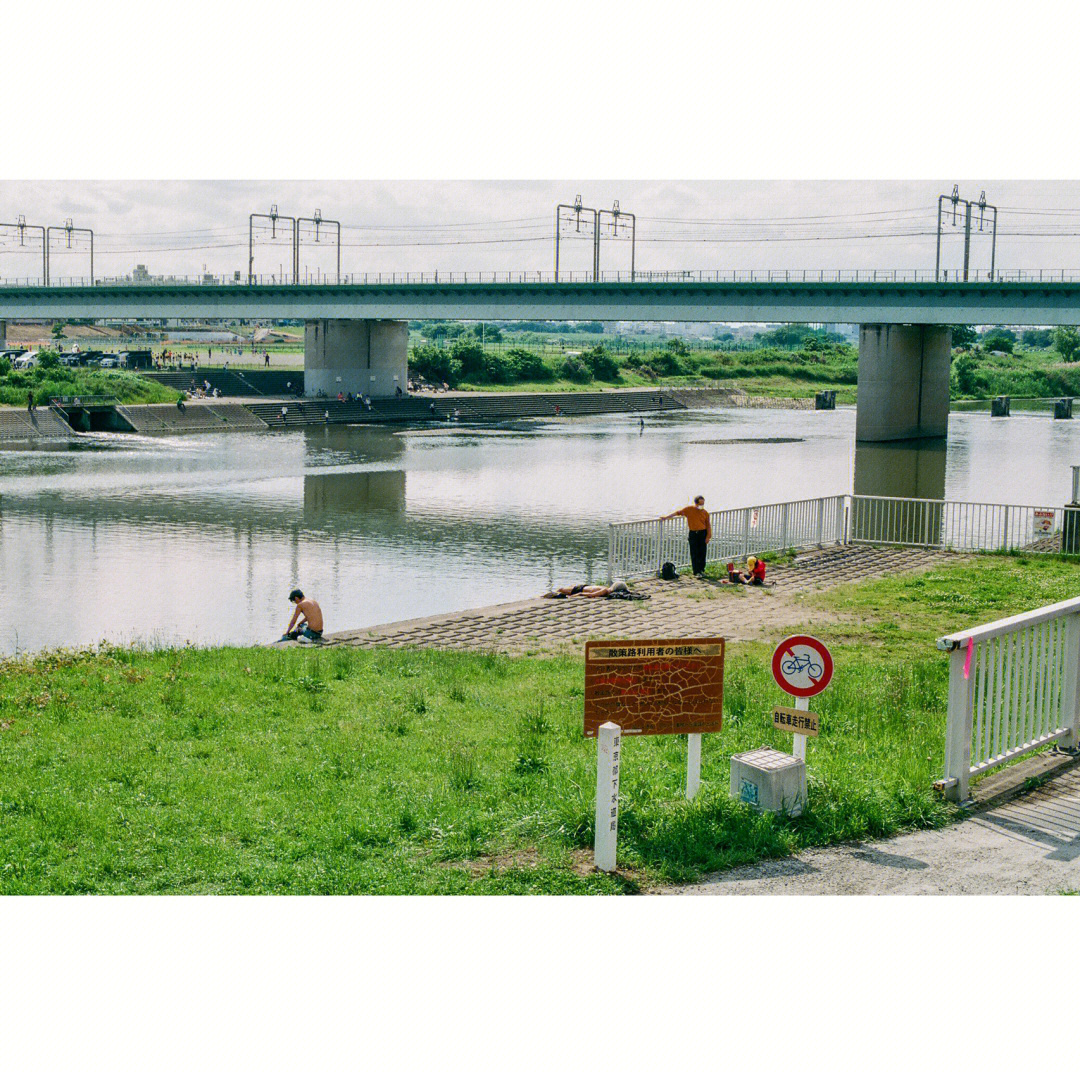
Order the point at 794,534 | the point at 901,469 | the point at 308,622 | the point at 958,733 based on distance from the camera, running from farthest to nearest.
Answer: the point at 901,469 < the point at 794,534 < the point at 308,622 < the point at 958,733

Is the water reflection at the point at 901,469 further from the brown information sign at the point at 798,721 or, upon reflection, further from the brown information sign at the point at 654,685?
the brown information sign at the point at 654,685

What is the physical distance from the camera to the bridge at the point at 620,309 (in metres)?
66.0

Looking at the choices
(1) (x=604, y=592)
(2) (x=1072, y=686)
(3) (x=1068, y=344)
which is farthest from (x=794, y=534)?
(3) (x=1068, y=344)

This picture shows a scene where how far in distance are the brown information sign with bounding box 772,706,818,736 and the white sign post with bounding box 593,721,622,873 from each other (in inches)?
70.1

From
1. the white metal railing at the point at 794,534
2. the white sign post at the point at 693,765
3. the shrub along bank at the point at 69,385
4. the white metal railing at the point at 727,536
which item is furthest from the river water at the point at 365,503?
the white sign post at the point at 693,765

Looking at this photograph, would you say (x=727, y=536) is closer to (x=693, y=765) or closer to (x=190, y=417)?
(x=693, y=765)

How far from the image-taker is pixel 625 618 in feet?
68.9

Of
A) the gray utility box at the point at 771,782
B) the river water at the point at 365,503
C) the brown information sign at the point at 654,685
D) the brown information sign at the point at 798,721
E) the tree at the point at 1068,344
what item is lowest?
the river water at the point at 365,503

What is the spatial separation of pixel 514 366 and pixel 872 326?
47213mm

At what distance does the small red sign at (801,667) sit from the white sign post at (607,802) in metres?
1.70

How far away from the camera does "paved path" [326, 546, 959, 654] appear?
19453mm

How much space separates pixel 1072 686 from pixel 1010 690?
0.85 meters

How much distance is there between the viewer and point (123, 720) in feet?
41.6

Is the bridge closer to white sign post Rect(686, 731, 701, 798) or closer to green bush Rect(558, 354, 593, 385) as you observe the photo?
green bush Rect(558, 354, 593, 385)
